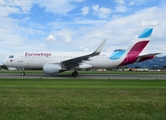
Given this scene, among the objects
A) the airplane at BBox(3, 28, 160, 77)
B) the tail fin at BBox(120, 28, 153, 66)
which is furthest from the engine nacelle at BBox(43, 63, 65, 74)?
the tail fin at BBox(120, 28, 153, 66)

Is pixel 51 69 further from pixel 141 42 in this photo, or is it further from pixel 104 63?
pixel 141 42

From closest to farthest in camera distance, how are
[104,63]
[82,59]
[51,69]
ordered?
1. [51,69]
2. [82,59]
3. [104,63]

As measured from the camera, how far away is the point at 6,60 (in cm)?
2992

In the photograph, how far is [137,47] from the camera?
3088cm

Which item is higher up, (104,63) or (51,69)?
(104,63)

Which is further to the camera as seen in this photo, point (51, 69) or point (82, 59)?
point (82, 59)

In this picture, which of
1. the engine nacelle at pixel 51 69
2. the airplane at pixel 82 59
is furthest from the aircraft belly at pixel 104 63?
the engine nacelle at pixel 51 69

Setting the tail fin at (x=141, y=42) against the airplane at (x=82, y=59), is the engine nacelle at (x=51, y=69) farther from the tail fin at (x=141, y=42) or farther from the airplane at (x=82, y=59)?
the tail fin at (x=141, y=42)

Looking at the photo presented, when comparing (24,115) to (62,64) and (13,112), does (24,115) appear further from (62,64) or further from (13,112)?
(62,64)

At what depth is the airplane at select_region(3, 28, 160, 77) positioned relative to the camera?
94.0 ft

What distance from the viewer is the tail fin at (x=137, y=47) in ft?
100

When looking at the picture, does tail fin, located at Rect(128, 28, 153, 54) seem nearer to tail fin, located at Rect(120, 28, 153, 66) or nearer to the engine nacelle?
tail fin, located at Rect(120, 28, 153, 66)

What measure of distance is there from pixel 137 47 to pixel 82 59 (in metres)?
8.84

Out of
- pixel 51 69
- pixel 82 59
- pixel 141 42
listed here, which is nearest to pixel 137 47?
pixel 141 42
